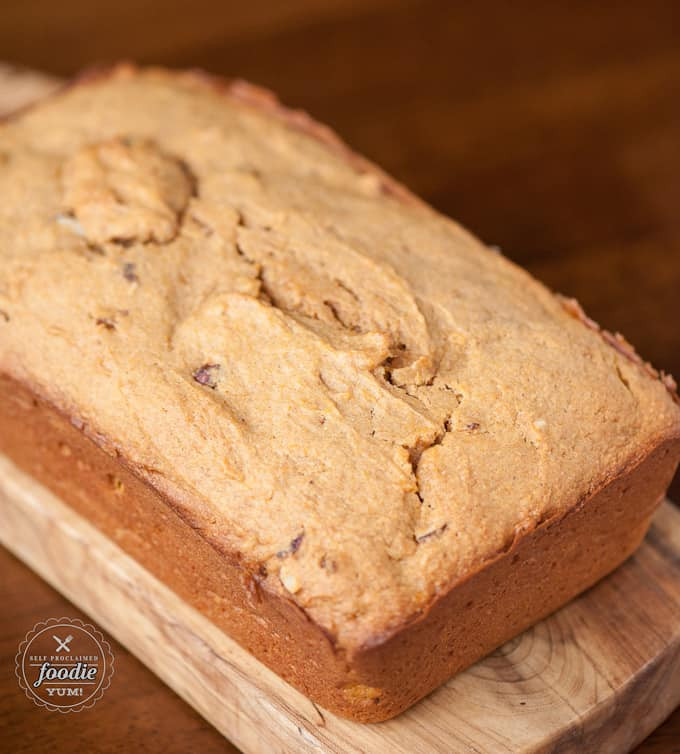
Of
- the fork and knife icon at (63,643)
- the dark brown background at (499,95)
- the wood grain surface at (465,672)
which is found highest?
the dark brown background at (499,95)

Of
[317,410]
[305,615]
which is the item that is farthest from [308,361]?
[305,615]

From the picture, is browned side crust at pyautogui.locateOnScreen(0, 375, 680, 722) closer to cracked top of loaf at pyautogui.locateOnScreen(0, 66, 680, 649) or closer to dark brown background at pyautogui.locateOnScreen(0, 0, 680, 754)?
cracked top of loaf at pyautogui.locateOnScreen(0, 66, 680, 649)

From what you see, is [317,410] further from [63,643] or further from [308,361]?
[63,643]

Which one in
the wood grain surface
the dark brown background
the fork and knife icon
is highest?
the dark brown background

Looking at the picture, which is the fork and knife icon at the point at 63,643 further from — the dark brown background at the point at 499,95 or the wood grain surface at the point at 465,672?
the dark brown background at the point at 499,95

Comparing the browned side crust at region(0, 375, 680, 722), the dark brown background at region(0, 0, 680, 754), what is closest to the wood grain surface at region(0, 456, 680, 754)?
the browned side crust at region(0, 375, 680, 722)

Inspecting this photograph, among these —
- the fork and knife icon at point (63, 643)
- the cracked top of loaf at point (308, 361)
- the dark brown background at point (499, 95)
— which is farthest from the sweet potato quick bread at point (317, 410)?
the dark brown background at point (499, 95)

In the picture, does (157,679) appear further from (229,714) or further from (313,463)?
(313,463)
